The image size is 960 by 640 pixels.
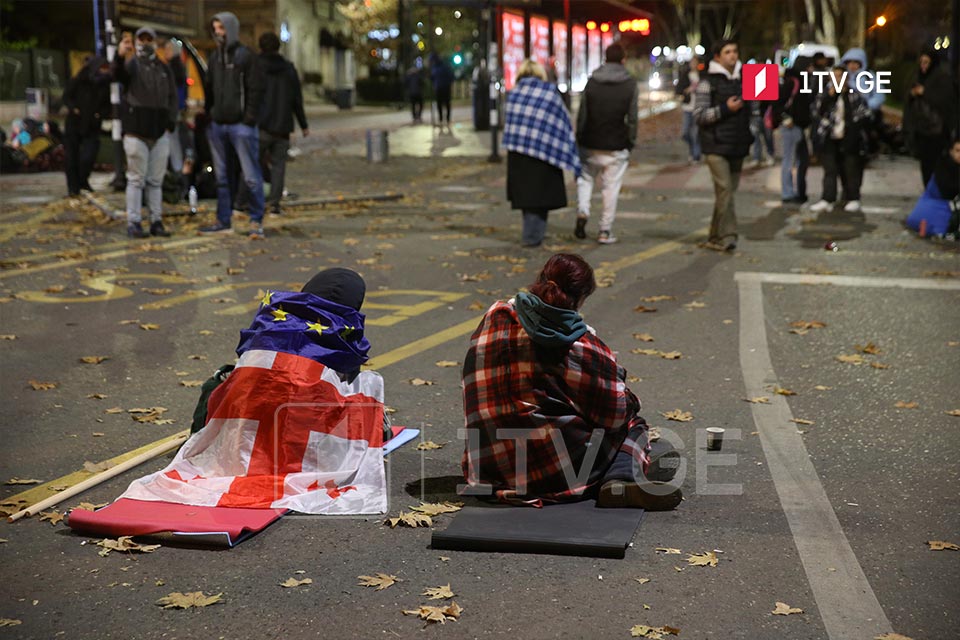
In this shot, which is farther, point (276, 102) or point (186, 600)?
point (276, 102)

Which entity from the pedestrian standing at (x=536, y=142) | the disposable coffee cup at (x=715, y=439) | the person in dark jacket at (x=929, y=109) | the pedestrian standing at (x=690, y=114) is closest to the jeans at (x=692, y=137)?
the pedestrian standing at (x=690, y=114)

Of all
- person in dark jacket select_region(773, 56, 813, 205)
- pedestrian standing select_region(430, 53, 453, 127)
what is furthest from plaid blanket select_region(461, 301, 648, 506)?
pedestrian standing select_region(430, 53, 453, 127)

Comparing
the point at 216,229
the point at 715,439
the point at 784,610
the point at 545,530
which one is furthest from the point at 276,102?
the point at 784,610

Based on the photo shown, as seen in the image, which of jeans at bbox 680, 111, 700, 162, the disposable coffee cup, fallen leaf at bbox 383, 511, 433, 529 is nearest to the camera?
fallen leaf at bbox 383, 511, 433, 529

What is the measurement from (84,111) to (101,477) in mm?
12125

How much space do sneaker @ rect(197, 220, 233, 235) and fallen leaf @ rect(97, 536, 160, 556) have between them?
9.33 metres

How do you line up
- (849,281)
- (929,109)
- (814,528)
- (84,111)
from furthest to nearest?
(84,111) < (929,109) < (849,281) < (814,528)

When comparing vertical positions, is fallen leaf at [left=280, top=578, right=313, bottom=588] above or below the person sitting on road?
below

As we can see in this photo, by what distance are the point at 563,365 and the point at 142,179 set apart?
8969 mm

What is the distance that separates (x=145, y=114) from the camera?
1258 cm

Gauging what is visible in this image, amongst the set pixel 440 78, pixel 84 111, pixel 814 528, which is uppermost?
pixel 440 78

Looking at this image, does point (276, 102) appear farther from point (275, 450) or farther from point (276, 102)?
point (275, 450)

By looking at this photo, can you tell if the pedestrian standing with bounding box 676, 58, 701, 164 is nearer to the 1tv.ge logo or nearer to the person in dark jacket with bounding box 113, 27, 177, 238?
the 1tv.ge logo

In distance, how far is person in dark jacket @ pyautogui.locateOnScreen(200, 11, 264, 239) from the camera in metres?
13.1
